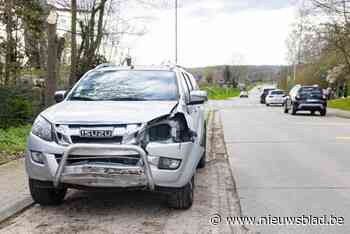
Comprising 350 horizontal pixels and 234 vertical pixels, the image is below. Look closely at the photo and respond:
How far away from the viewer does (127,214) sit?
586 centimetres

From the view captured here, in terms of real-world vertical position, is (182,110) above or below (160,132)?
above

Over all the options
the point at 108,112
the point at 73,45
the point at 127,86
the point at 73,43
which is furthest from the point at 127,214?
the point at 73,43

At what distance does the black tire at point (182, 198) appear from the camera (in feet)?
19.2

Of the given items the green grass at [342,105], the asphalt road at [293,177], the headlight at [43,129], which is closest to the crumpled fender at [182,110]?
the asphalt road at [293,177]

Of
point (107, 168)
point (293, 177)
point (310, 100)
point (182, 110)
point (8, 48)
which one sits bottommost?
point (310, 100)

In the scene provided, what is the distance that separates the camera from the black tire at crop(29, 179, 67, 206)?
5875 millimetres

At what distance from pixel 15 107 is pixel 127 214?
9696mm

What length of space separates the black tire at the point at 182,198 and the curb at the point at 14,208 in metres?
1.82

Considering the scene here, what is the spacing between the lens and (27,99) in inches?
598

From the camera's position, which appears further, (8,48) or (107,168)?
(8,48)

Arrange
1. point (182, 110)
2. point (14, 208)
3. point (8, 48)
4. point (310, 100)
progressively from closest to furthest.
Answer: point (14, 208) < point (182, 110) < point (8, 48) < point (310, 100)

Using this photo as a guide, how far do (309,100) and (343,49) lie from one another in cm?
567

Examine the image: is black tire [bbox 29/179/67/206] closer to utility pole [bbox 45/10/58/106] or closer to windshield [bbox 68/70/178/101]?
windshield [bbox 68/70/178/101]

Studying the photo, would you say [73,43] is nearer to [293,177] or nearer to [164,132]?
[293,177]
